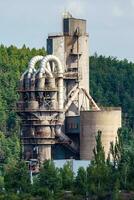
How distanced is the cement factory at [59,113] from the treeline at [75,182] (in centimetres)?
822

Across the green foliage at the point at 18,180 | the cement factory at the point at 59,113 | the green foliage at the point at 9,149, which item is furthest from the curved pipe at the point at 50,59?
the green foliage at the point at 9,149

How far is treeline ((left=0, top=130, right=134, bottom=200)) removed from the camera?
117 metres

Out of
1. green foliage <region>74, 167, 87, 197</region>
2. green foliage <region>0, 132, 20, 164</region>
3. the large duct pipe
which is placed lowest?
green foliage <region>74, 167, 87, 197</region>

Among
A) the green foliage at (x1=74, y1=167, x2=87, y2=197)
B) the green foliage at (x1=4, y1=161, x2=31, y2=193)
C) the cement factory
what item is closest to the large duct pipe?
the cement factory

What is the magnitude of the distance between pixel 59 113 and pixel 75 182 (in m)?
16.9

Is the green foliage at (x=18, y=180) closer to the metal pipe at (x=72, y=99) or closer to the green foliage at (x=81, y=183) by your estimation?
the green foliage at (x=81, y=183)

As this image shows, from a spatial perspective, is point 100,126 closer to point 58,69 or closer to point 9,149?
point 58,69

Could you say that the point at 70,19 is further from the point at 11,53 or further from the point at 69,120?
the point at 11,53

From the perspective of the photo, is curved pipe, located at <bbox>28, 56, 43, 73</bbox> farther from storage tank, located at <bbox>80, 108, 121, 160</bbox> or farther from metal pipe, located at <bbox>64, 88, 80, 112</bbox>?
storage tank, located at <bbox>80, 108, 121, 160</bbox>

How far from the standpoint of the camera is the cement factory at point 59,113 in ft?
437

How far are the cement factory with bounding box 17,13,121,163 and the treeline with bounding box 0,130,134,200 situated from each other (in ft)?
27.0

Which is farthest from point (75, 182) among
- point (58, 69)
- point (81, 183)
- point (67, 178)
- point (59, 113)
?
point (58, 69)

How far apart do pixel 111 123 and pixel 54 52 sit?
10.7 m

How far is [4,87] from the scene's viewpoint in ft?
594
